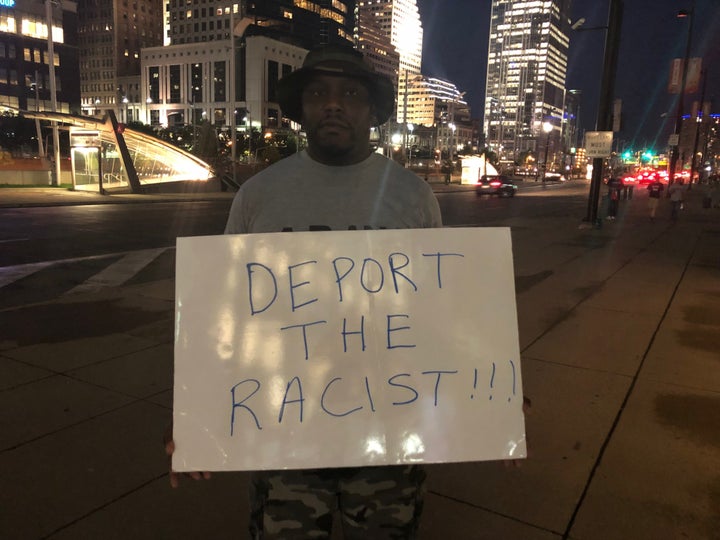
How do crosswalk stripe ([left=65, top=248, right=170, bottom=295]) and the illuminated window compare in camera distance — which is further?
the illuminated window

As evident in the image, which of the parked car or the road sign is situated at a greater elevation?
the road sign

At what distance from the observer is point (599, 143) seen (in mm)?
15742

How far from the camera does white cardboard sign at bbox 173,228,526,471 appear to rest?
5.29ft

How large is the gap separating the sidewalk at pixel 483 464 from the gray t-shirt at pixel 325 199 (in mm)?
1587

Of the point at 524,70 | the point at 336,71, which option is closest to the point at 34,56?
the point at 336,71

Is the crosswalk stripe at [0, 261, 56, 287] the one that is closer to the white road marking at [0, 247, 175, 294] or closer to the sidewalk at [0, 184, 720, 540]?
the white road marking at [0, 247, 175, 294]

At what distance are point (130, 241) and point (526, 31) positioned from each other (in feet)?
603

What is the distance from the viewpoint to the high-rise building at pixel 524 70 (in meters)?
166

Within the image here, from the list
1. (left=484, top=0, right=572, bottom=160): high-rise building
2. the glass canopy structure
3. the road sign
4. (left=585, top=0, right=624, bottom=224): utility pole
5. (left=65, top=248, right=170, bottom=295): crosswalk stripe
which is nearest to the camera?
(left=65, top=248, right=170, bottom=295): crosswalk stripe

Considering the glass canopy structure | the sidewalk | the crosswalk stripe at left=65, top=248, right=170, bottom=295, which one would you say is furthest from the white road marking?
the glass canopy structure

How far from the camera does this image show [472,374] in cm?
170

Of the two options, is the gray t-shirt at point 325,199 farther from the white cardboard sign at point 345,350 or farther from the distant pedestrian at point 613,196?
the distant pedestrian at point 613,196

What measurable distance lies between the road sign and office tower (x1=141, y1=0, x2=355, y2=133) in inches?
3917

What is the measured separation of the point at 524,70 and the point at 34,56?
135252mm
